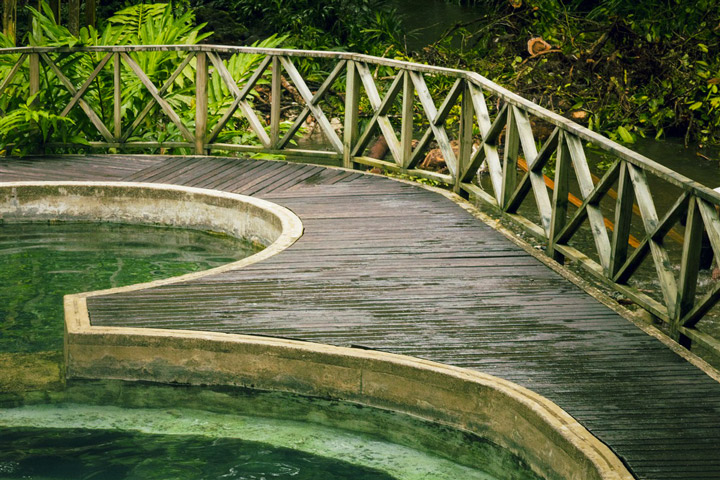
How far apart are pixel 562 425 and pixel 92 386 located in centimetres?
236

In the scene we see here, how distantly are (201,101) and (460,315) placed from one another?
464cm

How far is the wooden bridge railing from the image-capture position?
4688mm

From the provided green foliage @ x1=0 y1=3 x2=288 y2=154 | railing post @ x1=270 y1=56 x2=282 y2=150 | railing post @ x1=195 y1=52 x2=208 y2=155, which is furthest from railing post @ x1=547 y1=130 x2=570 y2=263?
green foliage @ x1=0 y1=3 x2=288 y2=154

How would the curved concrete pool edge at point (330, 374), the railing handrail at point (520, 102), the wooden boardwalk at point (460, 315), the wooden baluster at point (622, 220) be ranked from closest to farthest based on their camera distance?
the wooden boardwalk at point (460, 315)
the curved concrete pool edge at point (330, 374)
the railing handrail at point (520, 102)
the wooden baluster at point (622, 220)

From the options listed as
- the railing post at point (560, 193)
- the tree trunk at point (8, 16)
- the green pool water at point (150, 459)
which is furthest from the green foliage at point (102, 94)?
the green pool water at point (150, 459)

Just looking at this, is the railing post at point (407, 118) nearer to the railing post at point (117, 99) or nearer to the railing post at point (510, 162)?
the railing post at point (510, 162)

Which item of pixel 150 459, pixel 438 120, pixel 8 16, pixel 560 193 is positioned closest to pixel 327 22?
pixel 8 16

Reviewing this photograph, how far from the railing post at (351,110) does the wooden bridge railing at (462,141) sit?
0.04ft

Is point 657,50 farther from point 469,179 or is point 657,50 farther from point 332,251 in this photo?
point 332,251

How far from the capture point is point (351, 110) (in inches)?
330

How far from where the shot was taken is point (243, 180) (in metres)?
8.14

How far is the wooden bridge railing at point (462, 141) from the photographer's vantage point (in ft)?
15.4

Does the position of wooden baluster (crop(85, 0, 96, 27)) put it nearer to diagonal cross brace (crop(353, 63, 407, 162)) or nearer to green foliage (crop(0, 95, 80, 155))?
green foliage (crop(0, 95, 80, 155))

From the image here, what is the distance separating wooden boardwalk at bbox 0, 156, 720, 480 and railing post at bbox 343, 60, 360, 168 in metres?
1.33
